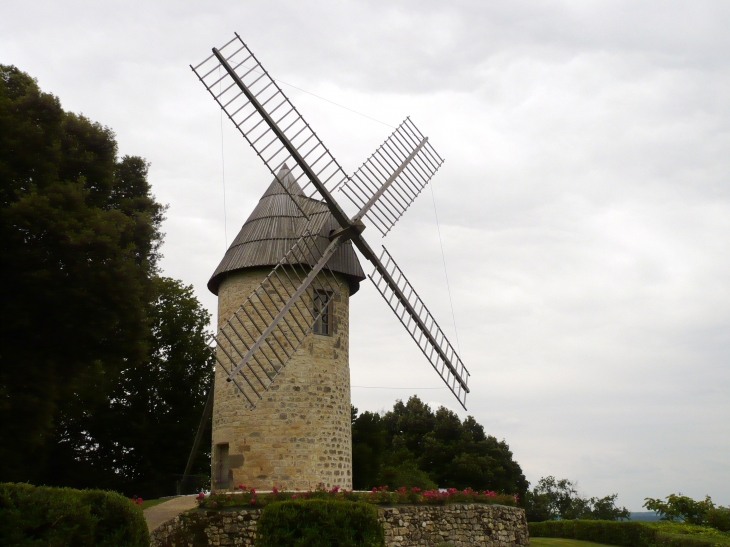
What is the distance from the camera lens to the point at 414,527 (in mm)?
13617

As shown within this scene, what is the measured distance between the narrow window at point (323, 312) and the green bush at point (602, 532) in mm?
10516

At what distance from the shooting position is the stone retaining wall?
482 inches

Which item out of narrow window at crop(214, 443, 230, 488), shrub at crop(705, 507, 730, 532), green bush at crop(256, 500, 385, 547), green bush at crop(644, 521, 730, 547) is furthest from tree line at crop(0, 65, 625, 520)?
shrub at crop(705, 507, 730, 532)

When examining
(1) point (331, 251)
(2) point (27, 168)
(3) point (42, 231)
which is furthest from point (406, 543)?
(2) point (27, 168)

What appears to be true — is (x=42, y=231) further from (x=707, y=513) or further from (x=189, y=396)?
(x=707, y=513)

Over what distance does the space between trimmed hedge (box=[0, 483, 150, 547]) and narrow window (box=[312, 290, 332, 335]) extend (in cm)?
774

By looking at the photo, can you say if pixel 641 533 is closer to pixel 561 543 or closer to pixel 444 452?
pixel 561 543

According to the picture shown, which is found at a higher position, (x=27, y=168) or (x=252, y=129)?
(x=252, y=129)

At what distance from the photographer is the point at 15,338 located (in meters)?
13.9

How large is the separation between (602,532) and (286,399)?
11528 mm

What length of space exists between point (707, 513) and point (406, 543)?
1179 cm

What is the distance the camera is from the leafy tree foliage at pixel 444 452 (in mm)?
30656

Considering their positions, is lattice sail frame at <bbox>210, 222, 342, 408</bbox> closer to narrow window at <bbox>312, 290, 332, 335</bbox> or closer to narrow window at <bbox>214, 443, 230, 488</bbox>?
narrow window at <bbox>312, 290, 332, 335</bbox>

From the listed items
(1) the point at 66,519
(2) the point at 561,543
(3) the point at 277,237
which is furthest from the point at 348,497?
(2) the point at 561,543
